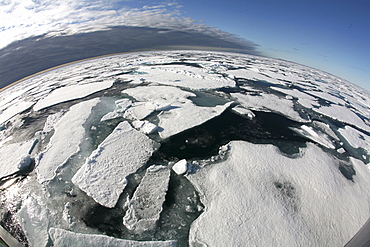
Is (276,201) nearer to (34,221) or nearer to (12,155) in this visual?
(34,221)

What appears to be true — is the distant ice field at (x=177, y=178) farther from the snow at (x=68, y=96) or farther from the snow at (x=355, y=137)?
the snow at (x=68, y=96)

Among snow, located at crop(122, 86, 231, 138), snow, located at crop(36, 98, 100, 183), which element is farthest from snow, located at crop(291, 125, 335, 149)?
snow, located at crop(36, 98, 100, 183)

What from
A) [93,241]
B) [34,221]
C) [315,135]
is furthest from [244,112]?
[34,221]

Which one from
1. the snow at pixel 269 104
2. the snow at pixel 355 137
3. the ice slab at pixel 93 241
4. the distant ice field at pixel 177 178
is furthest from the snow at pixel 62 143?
the snow at pixel 355 137

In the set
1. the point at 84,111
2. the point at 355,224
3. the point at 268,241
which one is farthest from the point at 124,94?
the point at 355,224

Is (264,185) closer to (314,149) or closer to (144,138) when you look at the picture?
(314,149)

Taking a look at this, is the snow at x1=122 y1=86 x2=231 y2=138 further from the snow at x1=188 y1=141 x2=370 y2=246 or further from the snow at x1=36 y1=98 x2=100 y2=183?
the snow at x1=188 y1=141 x2=370 y2=246
